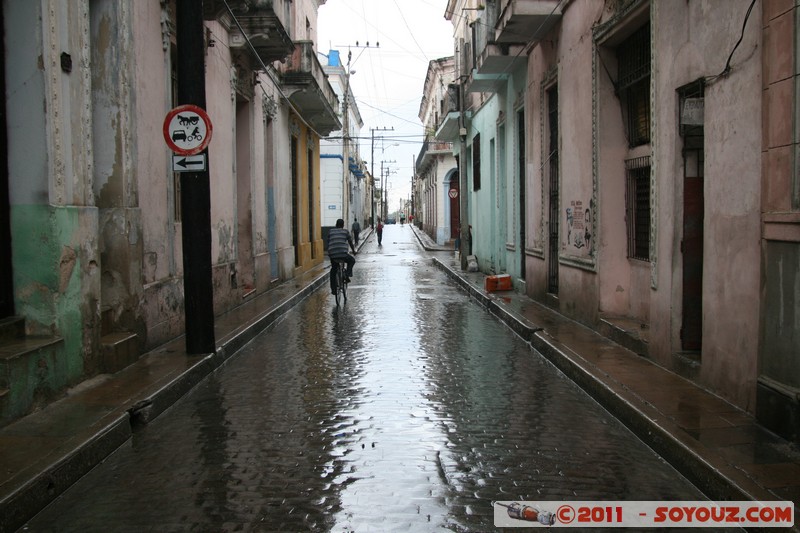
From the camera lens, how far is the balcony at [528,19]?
12.4 metres

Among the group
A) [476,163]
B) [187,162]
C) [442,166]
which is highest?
[442,166]

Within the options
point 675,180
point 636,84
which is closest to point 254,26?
point 636,84

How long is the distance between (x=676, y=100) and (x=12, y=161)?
6295 mm

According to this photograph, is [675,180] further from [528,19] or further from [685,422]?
[528,19]

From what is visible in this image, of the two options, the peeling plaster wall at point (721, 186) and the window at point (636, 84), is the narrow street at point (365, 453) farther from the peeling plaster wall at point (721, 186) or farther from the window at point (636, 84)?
the window at point (636, 84)

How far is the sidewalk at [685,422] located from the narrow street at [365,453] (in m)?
0.15

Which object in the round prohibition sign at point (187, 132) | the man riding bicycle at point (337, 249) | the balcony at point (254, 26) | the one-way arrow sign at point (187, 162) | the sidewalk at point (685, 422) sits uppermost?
the balcony at point (254, 26)

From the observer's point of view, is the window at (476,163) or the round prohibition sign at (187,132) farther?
the window at (476,163)

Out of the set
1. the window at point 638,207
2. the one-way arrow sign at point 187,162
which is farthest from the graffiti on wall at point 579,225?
the one-way arrow sign at point 187,162

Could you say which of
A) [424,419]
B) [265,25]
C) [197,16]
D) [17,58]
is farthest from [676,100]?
[265,25]

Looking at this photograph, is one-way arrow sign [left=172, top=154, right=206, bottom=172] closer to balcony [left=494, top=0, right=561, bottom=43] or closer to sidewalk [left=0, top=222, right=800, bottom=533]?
sidewalk [left=0, top=222, right=800, bottom=533]

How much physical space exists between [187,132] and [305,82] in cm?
1173

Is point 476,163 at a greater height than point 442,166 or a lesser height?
lesser

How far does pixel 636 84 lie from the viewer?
9516 millimetres
